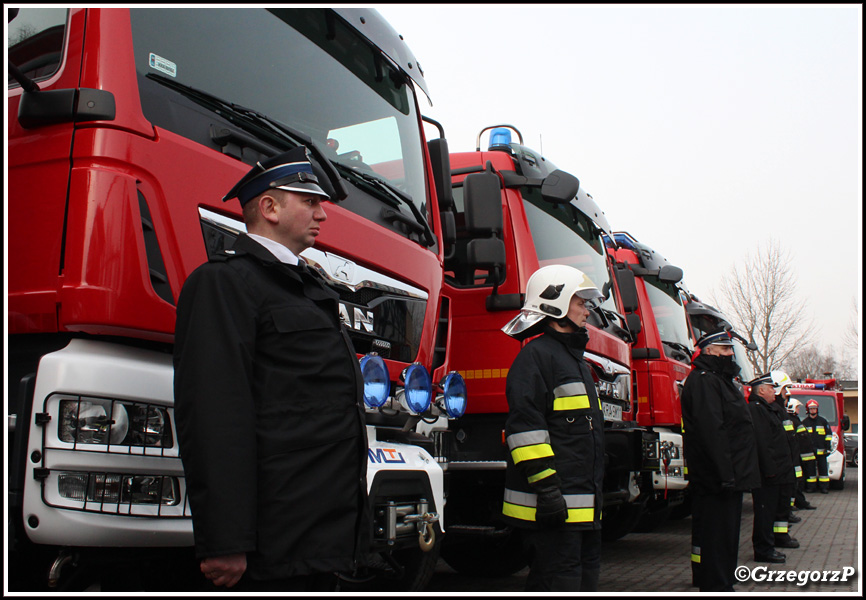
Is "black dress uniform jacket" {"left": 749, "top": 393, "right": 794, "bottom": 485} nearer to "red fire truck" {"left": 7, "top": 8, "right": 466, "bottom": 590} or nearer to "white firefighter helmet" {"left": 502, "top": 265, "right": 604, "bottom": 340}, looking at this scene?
"white firefighter helmet" {"left": 502, "top": 265, "right": 604, "bottom": 340}

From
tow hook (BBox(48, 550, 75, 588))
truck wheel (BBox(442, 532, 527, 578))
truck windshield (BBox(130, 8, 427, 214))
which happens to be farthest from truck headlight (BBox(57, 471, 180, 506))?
truck wheel (BBox(442, 532, 527, 578))

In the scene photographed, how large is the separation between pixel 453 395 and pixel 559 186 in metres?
1.63

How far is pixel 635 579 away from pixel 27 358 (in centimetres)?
529

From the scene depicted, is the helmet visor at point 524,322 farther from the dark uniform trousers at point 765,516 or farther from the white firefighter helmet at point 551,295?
the dark uniform trousers at point 765,516

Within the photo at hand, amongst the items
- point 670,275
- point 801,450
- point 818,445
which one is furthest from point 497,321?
point 818,445

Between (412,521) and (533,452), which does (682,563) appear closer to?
(533,452)

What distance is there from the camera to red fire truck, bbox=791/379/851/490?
59.5ft

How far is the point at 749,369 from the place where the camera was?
467 inches

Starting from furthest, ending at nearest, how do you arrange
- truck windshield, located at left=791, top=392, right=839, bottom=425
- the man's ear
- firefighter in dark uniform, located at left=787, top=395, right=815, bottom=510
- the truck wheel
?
1. truck windshield, located at left=791, top=392, right=839, bottom=425
2. firefighter in dark uniform, located at left=787, top=395, right=815, bottom=510
3. the truck wheel
4. the man's ear

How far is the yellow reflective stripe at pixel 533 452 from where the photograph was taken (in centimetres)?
339

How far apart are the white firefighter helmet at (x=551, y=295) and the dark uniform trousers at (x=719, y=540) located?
6.05 ft

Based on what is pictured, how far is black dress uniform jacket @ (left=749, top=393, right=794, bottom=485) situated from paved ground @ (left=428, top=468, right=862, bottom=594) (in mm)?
755

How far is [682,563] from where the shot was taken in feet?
23.7

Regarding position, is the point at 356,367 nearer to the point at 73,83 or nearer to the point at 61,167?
the point at 61,167
